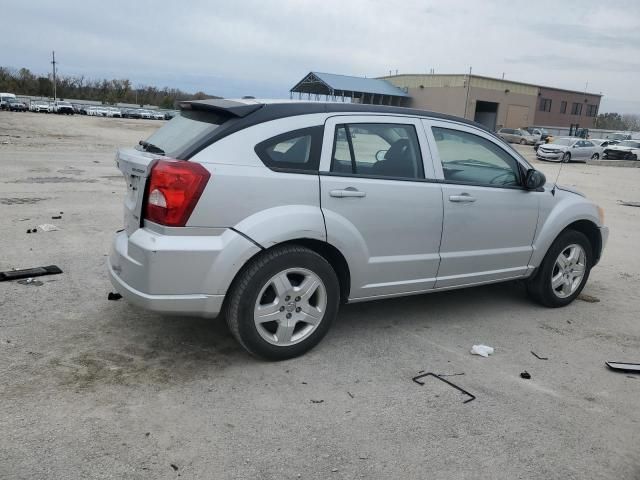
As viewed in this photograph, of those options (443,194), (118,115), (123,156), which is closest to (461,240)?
(443,194)

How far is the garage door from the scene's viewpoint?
7400 cm

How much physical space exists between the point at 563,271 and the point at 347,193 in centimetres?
281

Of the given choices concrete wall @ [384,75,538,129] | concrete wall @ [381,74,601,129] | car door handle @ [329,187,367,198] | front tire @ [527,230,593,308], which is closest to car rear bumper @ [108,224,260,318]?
car door handle @ [329,187,367,198]

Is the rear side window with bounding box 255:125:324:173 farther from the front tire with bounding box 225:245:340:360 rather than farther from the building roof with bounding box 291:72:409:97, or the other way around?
the building roof with bounding box 291:72:409:97

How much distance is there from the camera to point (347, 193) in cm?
400

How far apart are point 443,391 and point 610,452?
1015 millimetres

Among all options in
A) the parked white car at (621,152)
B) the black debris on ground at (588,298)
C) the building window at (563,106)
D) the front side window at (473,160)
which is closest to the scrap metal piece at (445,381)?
the front side window at (473,160)

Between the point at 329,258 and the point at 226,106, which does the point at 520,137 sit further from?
the point at 226,106

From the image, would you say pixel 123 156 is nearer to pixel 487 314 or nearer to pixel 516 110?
pixel 487 314

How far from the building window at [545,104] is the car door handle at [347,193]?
83.1 m

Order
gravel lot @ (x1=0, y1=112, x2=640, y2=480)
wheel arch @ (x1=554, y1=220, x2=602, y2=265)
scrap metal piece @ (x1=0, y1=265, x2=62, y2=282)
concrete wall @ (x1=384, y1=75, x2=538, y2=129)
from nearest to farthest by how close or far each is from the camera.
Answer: gravel lot @ (x1=0, y1=112, x2=640, y2=480)
scrap metal piece @ (x1=0, y1=265, x2=62, y2=282)
wheel arch @ (x1=554, y1=220, x2=602, y2=265)
concrete wall @ (x1=384, y1=75, x2=538, y2=129)

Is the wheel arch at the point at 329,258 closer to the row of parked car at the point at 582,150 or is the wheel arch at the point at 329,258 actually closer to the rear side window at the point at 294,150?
the rear side window at the point at 294,150

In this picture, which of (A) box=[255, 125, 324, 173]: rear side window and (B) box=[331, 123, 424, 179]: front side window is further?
(B) box=[331, 123, 424, 179]: front side window

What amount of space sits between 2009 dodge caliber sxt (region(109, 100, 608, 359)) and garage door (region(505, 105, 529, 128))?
74229 millimetres
